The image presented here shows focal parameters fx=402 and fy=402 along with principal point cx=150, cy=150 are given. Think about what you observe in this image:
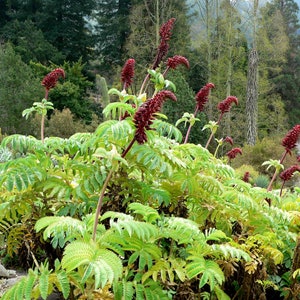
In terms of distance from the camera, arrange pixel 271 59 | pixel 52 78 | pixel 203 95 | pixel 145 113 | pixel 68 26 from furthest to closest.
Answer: pixel 68 26 → pixel 271 59 → pixel 203 95 → pixel 52 78 → pixel 145 113

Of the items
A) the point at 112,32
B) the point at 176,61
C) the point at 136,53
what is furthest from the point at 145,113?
the point at 112,32

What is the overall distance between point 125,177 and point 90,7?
2812cm

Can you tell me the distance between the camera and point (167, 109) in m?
18.0

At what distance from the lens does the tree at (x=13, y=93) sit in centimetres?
1781

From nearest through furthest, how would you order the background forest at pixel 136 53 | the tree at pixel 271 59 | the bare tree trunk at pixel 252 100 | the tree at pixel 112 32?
1. the bare tree trunk at pixel 252 100
2. the background forest at pixel 136 53
3. the tree at pixel 271 59
4. the tree at pixel 112 32

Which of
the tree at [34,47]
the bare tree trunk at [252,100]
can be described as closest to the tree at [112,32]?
the tree at [34,47]

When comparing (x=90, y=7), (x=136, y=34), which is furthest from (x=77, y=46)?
(x=136, y=34)

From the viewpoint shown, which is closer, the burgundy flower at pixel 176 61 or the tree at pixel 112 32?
the burgundy flower at pixel 176 61

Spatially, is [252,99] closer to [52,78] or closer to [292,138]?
[292,138]

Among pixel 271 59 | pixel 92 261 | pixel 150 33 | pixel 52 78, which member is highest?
pixel 150 33

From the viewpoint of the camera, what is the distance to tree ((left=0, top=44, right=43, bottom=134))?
17812 mm

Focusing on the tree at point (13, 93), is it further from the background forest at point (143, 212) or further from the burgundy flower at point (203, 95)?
the burgundy flower at point (203, 95)

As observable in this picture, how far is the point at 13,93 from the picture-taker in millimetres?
18125

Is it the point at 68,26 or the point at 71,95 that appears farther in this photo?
the point at 68,26
